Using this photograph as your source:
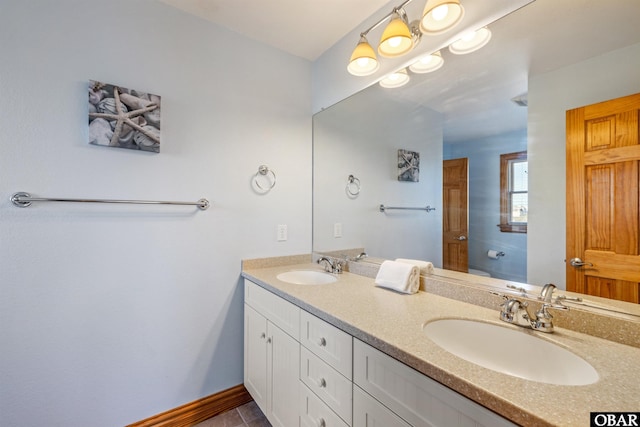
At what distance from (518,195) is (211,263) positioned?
1616 mm

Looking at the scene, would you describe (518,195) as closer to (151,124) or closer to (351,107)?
(351,107)

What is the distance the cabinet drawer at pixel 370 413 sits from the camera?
81 cm

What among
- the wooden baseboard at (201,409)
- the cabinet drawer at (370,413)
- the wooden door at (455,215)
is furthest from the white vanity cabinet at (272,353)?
the wooden door at (455,215)

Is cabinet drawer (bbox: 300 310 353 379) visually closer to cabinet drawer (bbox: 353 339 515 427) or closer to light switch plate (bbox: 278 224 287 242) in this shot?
cabinet drawer (bbox: 353 339 515 427)

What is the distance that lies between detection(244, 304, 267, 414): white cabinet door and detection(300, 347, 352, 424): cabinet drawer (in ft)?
1.33

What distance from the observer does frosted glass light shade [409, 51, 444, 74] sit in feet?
4.49

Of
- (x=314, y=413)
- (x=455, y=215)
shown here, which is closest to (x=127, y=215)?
(x=314, y=413)

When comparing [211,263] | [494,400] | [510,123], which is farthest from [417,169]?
[211,263]

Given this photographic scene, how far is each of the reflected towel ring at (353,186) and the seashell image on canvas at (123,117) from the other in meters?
1.20

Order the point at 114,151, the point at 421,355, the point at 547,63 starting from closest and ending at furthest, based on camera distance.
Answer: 1. the point at 421,355
2. the point at 547,63
3. the point at 114,151

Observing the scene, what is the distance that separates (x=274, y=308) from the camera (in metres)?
1.44

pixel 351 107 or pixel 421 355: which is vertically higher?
pixel 351 107

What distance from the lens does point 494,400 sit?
1.93 feet

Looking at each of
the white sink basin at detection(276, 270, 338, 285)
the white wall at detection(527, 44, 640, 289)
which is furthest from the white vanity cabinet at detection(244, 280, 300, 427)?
the white wall at detection(527, 44, 640, 289)
